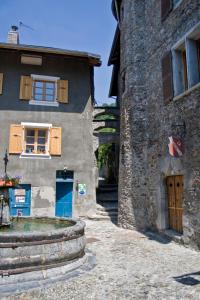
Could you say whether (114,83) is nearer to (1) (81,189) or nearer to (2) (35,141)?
(2) (35,141)

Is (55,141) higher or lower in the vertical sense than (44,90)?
lower

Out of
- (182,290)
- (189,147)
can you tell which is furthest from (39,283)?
(189,147)

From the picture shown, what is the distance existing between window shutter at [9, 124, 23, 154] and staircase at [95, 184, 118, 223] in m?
4.56

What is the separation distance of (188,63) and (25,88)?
7752 millimetres

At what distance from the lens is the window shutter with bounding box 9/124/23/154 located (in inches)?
460

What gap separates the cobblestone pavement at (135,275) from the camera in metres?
3.94

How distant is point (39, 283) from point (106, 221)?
717 centimetres

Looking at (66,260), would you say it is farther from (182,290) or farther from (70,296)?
(182,290)

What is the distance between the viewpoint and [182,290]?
13.4ft

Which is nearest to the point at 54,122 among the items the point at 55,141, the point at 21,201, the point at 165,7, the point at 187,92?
the point at 55,141

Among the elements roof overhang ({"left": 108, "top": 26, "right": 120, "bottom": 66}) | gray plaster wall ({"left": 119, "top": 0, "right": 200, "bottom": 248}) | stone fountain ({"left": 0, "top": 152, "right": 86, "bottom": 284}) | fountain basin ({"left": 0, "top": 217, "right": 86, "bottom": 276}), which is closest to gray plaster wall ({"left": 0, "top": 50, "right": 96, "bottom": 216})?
roof overhang ({"left": 108, "top": 26, "right": 120, "bottom": 66})

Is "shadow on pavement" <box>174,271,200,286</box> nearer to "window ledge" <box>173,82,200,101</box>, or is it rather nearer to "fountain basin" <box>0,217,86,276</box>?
"fountain basin" <box>0,217,86,276</box>

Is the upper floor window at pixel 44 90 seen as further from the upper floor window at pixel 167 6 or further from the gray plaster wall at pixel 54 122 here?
the upper floor window at pixel 167 6

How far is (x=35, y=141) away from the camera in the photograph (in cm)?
1220
